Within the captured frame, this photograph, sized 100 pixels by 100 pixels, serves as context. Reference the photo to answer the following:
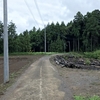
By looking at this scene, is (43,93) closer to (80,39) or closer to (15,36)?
(15,36)

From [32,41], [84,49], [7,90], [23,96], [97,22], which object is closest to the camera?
[23,96]

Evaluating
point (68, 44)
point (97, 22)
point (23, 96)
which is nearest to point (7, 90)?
point (23, 96)

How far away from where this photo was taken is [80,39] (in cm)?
10206

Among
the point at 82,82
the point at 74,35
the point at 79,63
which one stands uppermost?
the point at 74,35

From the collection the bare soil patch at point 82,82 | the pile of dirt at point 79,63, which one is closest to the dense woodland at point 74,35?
the pile of dirt at point 79,63

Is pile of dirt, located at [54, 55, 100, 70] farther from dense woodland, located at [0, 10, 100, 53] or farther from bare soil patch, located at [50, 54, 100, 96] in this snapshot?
dense woodland, located at [0, 10, 100, 53]

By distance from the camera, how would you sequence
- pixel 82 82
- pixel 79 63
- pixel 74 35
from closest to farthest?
pixel 82 82
pixel 79 63
pixel 74 35

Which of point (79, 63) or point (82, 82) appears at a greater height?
point (82, 82)

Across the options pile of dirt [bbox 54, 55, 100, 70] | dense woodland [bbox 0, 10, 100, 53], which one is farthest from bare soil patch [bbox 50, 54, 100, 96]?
dense woodland [bbox 0, 10, 100, 53]

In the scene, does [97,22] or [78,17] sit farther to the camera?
[78,17]

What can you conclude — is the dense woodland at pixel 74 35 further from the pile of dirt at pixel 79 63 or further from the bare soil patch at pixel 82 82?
the bare soil patch at pixel 82 82

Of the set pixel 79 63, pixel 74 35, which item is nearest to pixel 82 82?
pixel 79 63

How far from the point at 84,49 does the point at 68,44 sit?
552 inches

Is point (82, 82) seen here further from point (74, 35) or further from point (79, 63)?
point (74, 35)
